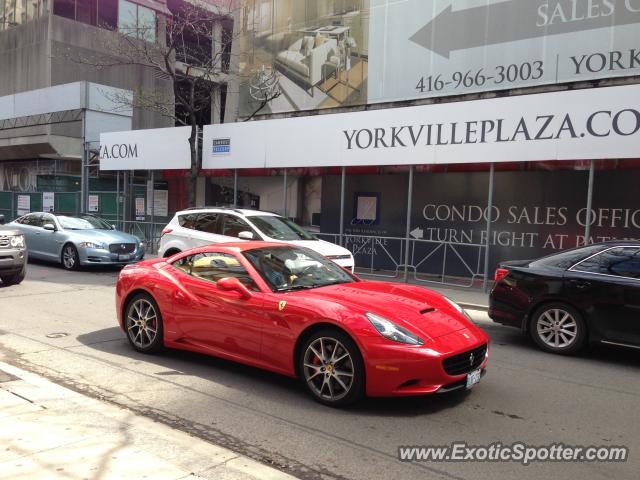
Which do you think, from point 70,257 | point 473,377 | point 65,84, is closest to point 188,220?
point 70,257

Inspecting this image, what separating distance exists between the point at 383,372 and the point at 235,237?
24.3 feet

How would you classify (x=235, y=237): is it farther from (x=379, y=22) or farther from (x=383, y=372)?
(x=379, y=22)

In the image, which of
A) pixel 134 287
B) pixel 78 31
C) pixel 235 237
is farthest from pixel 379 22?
pixel 78 31

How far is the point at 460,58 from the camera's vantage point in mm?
15445

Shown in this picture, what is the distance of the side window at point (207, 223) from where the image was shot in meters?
11.9

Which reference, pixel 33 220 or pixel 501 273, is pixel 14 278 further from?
pixel 501 273

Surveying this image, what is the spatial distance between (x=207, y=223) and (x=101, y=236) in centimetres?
363

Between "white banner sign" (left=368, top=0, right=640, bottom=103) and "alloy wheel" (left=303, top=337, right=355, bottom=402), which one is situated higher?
"white banner sign" (left=368, top=0, right=640, bottom=103)

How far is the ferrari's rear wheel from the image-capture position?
6148 millimetres

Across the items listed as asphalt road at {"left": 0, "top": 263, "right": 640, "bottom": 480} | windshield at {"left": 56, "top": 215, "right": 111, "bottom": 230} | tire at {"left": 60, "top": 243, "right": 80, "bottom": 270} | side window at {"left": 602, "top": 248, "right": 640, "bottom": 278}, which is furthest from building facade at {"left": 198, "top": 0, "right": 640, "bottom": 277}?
asphalt road at {"left": 0, "top": 263, "right": 640, "bottom": 480}

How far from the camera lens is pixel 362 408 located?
4.70 m

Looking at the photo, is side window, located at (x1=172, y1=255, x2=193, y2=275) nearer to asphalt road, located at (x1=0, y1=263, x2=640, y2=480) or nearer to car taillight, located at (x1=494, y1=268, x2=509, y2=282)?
asphalt road, located at (x1=0, y1=263, x2=640, y2=480)

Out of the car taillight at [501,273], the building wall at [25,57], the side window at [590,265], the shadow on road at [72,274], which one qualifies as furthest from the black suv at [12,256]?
the building wall at [25,57]

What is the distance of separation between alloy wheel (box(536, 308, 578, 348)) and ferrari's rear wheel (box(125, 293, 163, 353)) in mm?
4599
